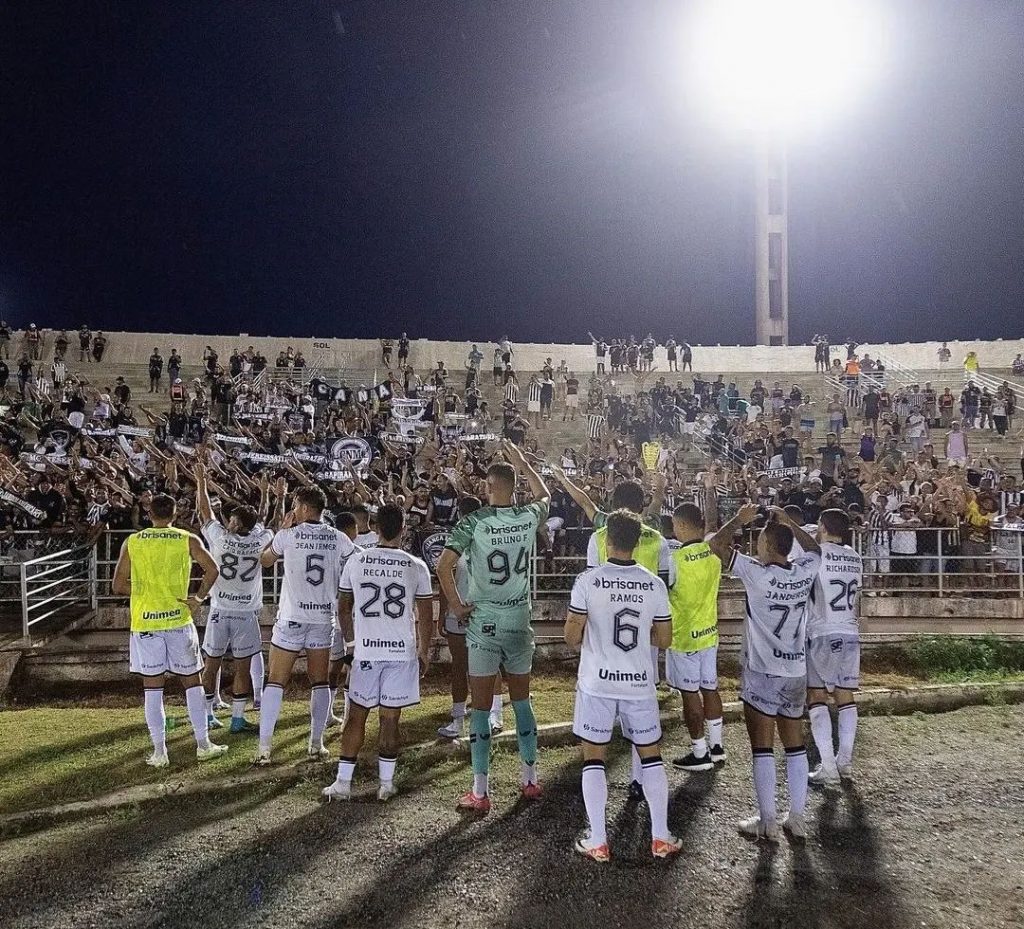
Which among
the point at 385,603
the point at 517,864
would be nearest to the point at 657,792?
the point at 517,864

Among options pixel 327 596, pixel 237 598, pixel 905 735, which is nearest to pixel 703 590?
pixel 905 735

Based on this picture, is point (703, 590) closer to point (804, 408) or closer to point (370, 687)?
point (370, 687)

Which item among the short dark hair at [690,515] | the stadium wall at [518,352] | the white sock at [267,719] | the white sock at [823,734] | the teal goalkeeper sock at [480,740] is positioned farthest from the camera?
the stadium wall at [518,352]

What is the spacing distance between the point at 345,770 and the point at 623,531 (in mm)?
2563

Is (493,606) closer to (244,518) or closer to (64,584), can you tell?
(244,518)

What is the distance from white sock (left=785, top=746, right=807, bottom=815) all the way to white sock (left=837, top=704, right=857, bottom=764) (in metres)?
1.23

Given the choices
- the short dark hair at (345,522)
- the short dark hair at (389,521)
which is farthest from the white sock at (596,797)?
the short dark hair at (345,522)

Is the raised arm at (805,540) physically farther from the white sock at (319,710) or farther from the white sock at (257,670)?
the white sock at (257,670)

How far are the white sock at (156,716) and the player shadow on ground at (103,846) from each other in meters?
0.79

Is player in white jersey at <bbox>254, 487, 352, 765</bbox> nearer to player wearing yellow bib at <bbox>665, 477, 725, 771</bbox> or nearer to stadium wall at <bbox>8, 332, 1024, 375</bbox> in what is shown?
player wearing yellow bib at <bbox>665, 477, 725, 771</bbox>

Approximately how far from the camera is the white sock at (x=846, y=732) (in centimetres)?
579

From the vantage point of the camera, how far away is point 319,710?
19.9 feet

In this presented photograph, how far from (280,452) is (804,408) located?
16.3 meters

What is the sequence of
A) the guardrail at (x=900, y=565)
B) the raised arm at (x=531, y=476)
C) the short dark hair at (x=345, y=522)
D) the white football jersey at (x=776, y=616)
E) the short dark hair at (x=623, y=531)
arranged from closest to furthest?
the short dark hair at (x=623, y=531) < the white football jersey at (x=776, y=616) < the raised arm at (x=531, y=476) < the short dark hair at (x=345, y=522) < the guardrail at (x=900, y=565)
